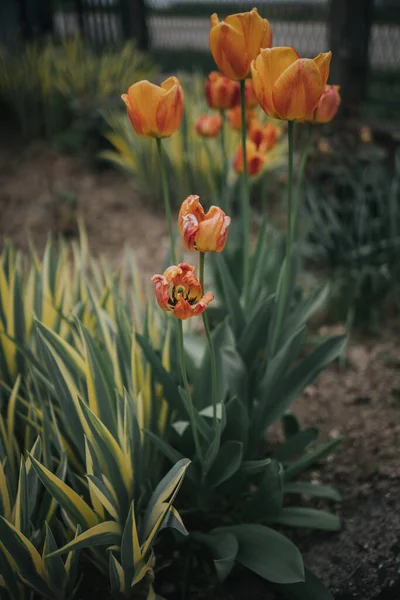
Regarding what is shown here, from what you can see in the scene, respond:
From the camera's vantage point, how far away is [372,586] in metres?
1.13

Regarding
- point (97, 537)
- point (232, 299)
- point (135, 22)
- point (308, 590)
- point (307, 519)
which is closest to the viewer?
point (97, 537)

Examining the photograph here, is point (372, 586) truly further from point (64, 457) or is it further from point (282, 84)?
point (282, 84)

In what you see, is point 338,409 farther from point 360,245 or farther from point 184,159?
point 184,159

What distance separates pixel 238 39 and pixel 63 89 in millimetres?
3091

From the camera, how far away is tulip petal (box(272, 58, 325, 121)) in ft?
2.95

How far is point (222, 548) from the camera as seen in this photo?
3.67ft

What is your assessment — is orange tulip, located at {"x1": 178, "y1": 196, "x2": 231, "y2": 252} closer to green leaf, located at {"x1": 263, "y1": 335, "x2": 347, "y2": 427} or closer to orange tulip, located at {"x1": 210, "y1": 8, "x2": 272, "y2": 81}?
orange tulip, located at {"x1": 210, "y1": 8, "x2": 272, "y2": 81}

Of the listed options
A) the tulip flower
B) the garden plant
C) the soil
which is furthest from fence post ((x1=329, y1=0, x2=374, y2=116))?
the tulip flower

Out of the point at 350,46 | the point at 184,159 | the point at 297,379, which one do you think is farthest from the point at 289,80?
the point at 350,46

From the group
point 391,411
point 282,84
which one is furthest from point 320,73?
point 391,411

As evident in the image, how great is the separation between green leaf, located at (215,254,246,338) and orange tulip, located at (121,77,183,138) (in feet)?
1.24

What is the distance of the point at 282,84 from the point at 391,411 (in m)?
1.11

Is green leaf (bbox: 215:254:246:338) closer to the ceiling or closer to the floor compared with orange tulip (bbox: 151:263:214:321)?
closer to the floor

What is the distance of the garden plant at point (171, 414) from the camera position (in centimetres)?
97
